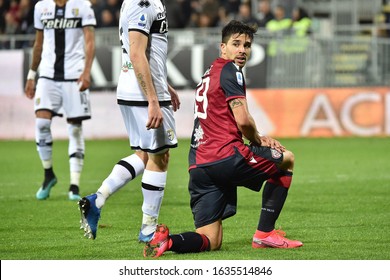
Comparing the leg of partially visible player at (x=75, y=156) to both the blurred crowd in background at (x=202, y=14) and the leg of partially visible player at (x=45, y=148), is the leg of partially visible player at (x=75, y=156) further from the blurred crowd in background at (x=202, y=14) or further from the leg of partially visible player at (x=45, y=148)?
the blurred crowd in background at (x=202, y=14)

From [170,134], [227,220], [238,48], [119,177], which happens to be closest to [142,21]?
[238,48]

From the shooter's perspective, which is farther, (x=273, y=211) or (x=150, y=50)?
(x=150, y=50)

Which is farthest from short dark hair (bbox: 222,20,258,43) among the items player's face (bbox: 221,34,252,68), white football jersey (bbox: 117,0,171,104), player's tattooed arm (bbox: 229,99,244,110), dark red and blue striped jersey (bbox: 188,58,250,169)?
white football jersey (bbox: 117,0,171,104)

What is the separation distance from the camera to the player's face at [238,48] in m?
7.72

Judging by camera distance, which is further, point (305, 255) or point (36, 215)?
point (36, 215)

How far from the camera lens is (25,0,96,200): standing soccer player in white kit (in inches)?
462

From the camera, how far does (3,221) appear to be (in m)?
9.80

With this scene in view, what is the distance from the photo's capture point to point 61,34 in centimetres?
1183

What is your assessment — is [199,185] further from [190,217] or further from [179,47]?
[179,47]

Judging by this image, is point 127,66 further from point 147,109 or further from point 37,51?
point 37,51

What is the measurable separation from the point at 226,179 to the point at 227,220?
79.1 inches

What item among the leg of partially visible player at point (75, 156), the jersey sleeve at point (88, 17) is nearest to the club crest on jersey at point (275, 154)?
the leg of partially visible player at point (75, 156)
